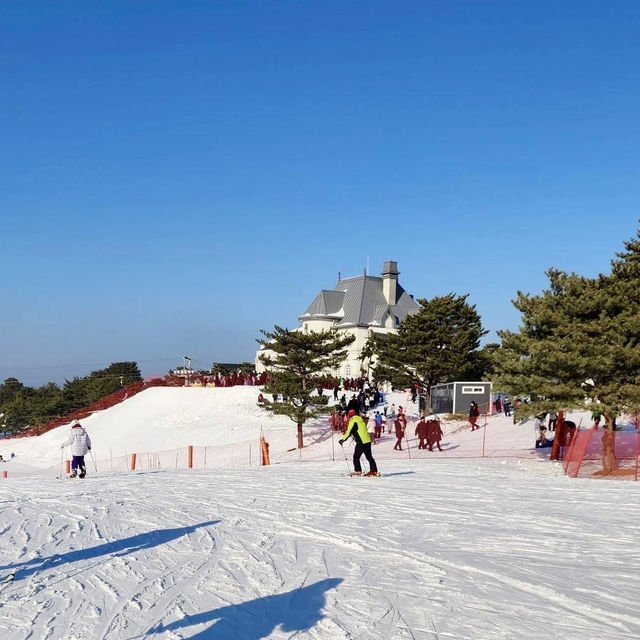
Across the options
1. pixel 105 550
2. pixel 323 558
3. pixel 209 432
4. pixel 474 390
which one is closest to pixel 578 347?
pixel 323 558

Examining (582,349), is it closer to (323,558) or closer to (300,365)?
(323,558)

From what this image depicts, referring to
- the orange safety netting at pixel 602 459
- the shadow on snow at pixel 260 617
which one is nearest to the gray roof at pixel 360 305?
the orange safety netting at pixel 602 459

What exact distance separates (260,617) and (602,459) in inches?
643

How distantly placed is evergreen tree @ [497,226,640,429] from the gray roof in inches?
2695

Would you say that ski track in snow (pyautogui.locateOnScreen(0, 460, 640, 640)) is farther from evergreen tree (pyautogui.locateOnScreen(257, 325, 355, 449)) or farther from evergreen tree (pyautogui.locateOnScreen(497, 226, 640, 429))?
evergreen tree (pyautogui.locateOnScreen(257, 325, 355, 449))

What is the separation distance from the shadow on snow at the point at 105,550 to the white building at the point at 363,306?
77.9m

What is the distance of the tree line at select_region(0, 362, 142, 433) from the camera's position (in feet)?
263

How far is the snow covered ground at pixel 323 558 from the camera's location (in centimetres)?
574

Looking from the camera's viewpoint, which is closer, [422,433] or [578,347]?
[578,347]

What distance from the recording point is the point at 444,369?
4462cm

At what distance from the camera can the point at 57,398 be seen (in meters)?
86.4

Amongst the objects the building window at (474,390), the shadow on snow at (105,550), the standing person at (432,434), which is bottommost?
the shadow on snow at (105,550)

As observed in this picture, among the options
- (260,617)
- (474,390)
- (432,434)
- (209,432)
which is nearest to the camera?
(260,617)

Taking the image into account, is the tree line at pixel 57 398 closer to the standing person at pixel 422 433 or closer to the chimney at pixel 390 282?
the chimney at pixel 390 282
